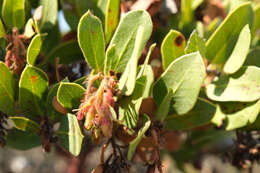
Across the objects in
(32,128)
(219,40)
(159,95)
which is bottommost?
(32,128)

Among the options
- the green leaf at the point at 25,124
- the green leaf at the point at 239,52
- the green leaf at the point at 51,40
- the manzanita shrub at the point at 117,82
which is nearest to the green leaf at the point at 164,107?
the manzanita shrub at the point at 117,82

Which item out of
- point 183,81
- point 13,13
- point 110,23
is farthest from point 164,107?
point 13,13

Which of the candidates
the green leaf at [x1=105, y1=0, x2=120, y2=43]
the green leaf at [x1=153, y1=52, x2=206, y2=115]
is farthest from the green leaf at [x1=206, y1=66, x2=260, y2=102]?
the green leaf at [x1=105, y1=0, x2=120, y2=43]

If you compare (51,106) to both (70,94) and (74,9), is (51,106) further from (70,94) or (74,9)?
(74,9)

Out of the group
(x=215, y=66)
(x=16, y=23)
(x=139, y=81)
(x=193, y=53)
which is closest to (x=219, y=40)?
(x=215, y=66)

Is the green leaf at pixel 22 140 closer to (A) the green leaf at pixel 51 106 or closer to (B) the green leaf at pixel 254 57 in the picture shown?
(A) the green leaf at pixel 51 106

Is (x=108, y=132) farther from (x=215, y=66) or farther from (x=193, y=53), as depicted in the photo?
(x=215, y=66)
